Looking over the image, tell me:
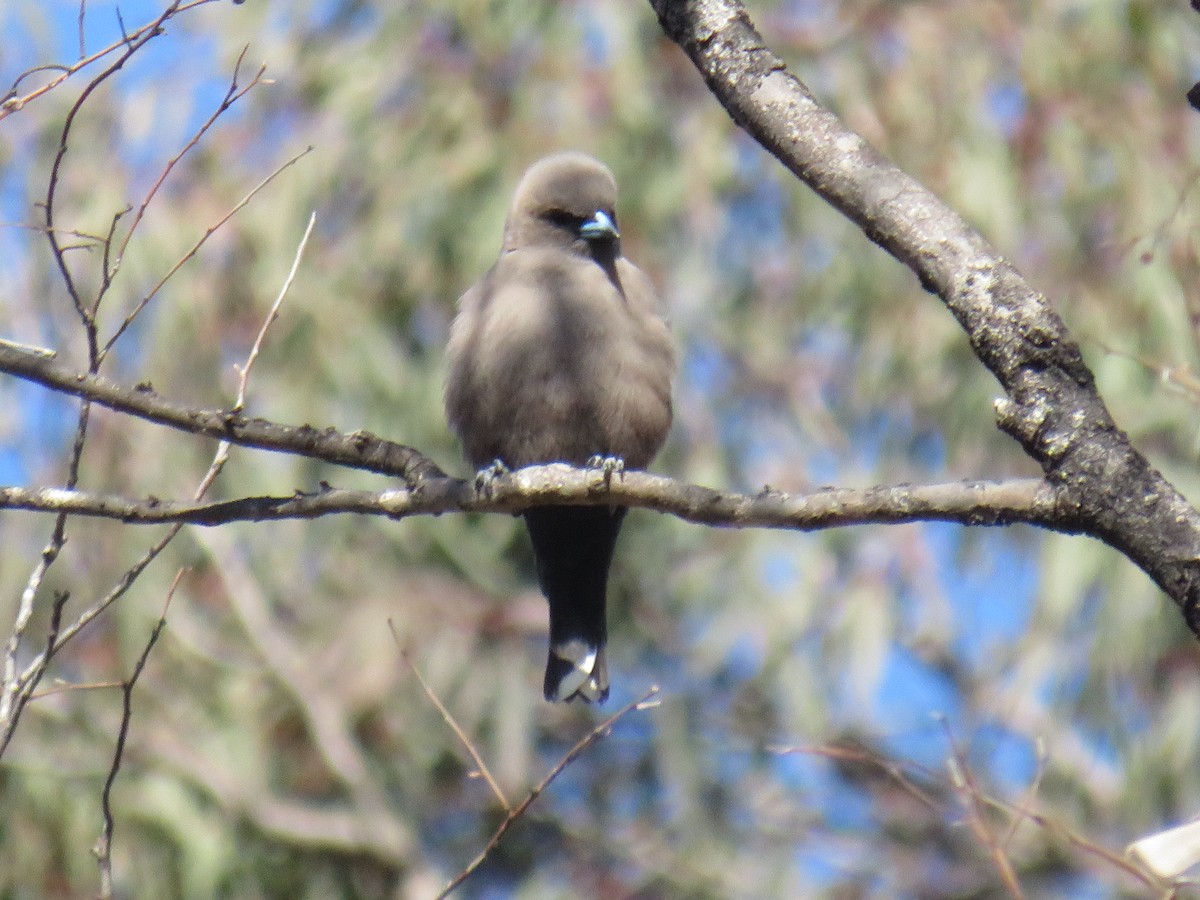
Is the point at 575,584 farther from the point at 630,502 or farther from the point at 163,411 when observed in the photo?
the point at 163,411

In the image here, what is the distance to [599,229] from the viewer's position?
4762mm

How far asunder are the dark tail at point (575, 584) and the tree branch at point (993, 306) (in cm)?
180

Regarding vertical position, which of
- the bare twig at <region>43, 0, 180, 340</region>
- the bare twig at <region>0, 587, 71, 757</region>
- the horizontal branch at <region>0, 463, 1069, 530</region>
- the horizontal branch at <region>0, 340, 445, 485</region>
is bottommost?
Answer: the bare twig at <region>0, 587, 71, 757</region>

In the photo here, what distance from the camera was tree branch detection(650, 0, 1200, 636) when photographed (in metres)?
2.35

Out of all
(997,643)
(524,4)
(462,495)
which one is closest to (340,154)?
(524,4)

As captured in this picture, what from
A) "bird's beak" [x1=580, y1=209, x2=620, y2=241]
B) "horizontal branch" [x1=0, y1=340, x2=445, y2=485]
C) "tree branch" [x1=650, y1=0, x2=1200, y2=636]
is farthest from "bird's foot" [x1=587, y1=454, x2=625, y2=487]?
"bird's beak" [x1=580, y1=209, x2=620, y2=241]

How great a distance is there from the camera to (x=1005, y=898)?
326 inches

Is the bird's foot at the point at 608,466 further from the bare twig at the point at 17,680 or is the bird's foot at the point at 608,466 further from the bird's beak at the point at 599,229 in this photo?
the bare twig at the point at 17,680

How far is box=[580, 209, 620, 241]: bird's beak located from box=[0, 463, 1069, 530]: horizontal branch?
177 cm

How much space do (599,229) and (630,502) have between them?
1.98 meters

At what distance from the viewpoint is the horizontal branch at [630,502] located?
2.49m

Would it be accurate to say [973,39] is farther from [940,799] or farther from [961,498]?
[961,498]

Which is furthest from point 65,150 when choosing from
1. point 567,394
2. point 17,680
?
point 567,394

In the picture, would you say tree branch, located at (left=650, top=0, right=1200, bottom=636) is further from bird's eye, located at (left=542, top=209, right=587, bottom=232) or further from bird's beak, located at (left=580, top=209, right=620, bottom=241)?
bird's eye, located at (left=542, top=209, right=587, bottom=232)
